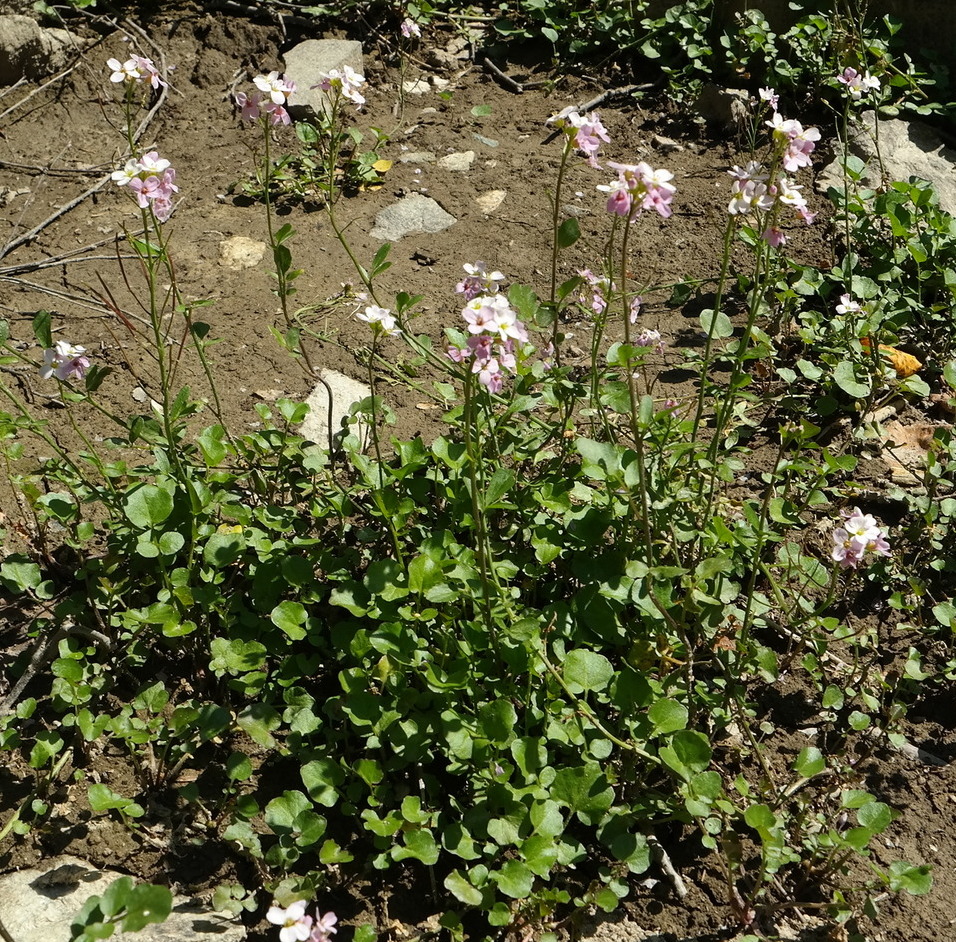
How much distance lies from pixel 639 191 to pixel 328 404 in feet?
5.63

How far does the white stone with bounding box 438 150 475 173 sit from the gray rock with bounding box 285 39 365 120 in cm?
62

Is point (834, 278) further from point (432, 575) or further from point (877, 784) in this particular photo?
point (432, 575)

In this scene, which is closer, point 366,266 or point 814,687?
point 814,687

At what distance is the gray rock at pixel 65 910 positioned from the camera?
2082 millimetres

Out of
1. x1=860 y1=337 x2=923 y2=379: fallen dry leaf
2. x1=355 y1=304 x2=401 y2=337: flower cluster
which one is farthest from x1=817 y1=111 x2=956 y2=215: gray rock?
x1=355 y1=304 x2=401 y2=337: flower cluster

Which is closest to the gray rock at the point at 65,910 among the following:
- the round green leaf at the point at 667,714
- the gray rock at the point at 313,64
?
the round green leaf at the point at 667,714

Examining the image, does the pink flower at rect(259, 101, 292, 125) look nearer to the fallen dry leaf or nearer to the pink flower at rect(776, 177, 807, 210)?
the pink flower at rect(776, 177, 807, 210)

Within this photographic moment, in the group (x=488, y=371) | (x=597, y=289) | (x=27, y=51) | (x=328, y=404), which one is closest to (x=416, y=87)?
(x=27, y=51)

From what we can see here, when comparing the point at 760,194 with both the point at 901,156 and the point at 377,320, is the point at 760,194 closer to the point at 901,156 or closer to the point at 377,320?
the point at 377,320

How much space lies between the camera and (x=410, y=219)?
4.29m

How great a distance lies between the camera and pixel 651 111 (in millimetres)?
4863

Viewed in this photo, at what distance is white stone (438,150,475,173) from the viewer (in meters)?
4.60

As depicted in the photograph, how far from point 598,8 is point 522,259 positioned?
1.88m

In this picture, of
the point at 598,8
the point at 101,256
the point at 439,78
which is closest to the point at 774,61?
the point at 598,8
